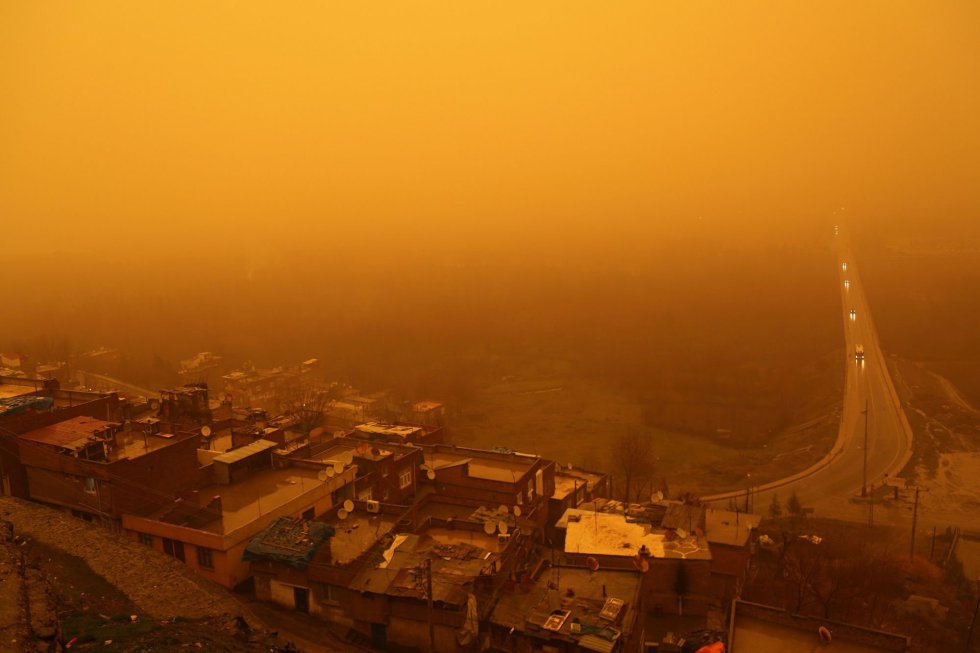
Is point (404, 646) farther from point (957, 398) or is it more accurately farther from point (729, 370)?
point (729, 370)

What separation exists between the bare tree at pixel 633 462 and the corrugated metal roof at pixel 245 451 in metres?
14.0

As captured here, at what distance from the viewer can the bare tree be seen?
26353mm

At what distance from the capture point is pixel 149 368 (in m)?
48.5

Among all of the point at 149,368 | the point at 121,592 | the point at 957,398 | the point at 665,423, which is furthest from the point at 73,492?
the point at 957,398

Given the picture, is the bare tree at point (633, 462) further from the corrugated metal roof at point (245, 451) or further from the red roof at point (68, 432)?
the red roof at point (68, 432)

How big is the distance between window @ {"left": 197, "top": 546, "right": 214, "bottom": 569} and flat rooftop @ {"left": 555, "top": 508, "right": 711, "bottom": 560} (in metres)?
6.65

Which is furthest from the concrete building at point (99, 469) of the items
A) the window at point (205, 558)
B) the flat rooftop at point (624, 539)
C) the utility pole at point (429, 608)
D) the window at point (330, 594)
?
the flat rooftop at point (624, 539)

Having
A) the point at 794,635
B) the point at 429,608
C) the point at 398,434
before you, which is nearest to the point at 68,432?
the point at 398,434

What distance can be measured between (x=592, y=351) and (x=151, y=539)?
53.5m

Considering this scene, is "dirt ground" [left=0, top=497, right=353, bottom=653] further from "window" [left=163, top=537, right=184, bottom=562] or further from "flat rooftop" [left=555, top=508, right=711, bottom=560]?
"flat rooftop" [left=555, top=508, right=711, bottom=560]

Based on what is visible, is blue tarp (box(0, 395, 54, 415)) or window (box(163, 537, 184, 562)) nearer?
window (box(163, 537, 184, 562))

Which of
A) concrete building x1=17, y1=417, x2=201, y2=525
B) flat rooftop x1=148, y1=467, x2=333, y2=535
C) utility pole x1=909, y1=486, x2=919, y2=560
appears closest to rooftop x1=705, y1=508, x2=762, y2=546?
utility pole x1=909, y1=486, x2=919, y2=560

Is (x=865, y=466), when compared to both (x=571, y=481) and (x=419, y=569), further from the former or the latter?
(x=419, y=569)

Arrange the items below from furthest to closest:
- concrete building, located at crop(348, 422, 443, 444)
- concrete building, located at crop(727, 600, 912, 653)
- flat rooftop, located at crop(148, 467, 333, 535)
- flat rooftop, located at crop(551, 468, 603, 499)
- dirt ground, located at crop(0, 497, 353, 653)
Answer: concrete building, located at crop(348, 422, 443, 444)
flat rooftop, located at crop(551, 468, 603, 499)
flat rooftop, located at crop(148, 467, 333, 535)
concrete building, located at crop(727, 600, 912, 653)
dirt ground, located at crop(0, 497, 353, 653)
